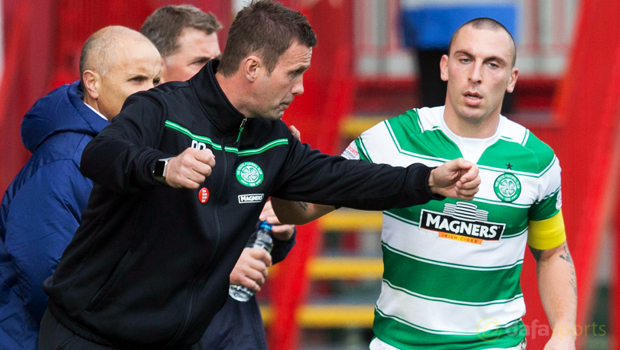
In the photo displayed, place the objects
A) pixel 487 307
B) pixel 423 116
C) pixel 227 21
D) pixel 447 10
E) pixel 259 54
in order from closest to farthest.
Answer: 1. pixel 259 54
2. pixel 487 307
3. pixel 423 116
4. pixel 447 10
5. pixel 227 21

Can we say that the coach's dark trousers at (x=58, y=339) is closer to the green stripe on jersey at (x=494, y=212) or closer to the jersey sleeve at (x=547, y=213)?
the green stripe on jersey at (x=494, y=212)

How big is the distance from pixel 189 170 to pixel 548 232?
5.76 feet

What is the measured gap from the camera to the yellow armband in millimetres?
3195

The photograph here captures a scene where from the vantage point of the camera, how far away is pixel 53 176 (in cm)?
279

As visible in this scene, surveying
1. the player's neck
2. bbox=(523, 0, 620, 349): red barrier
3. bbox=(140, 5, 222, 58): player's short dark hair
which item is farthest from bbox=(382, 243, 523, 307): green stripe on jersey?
bbox=(523, 0, 620, 349): red barrier

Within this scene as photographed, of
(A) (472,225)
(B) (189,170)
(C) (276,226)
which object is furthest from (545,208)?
(B) (189,170)

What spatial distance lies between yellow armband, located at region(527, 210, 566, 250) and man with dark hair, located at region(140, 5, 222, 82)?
5.65 ft

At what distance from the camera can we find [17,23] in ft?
17.7

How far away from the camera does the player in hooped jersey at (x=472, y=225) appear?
302 centimetres

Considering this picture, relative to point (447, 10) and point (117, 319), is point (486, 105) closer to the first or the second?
point (117, 319)

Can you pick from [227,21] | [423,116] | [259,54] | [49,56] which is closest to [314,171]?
[259,54]

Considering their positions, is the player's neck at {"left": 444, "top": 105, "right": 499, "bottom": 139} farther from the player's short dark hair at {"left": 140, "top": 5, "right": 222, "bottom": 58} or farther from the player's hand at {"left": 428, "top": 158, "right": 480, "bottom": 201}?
the player's short dark hair at {"left": 140, "top": 5, "right": 222, "bottom": 58}

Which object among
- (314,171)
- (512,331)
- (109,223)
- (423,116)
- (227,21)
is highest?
(227,21)

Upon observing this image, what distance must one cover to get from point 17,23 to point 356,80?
373cm
